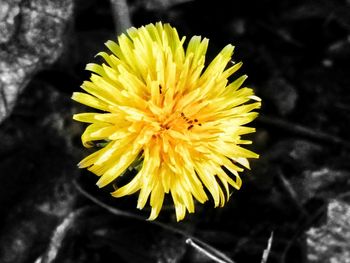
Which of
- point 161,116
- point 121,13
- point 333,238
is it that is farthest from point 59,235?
point 333,238

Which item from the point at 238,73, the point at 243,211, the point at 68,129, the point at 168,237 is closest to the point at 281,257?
the point at 243,211

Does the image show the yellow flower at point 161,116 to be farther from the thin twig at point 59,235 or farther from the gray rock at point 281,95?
the gray rock at point 281,95

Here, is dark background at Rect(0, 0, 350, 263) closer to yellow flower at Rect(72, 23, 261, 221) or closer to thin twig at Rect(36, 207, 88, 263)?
thin twig at Rect(36, 207, 88, 263)

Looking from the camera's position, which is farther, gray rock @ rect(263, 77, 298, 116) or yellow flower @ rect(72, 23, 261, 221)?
gray rock @ rect(263, 77, 298, 116)

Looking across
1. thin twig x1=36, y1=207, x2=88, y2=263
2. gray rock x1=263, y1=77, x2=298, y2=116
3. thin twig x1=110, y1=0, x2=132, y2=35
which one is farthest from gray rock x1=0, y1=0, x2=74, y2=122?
gray rock x1=263, y1=77, x2=298, y2=116

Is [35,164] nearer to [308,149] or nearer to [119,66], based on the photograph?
[119,66]

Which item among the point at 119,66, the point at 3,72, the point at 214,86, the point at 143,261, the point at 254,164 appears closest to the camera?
the point at 119,66

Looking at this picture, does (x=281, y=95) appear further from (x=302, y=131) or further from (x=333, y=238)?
(x=333, y=238)
